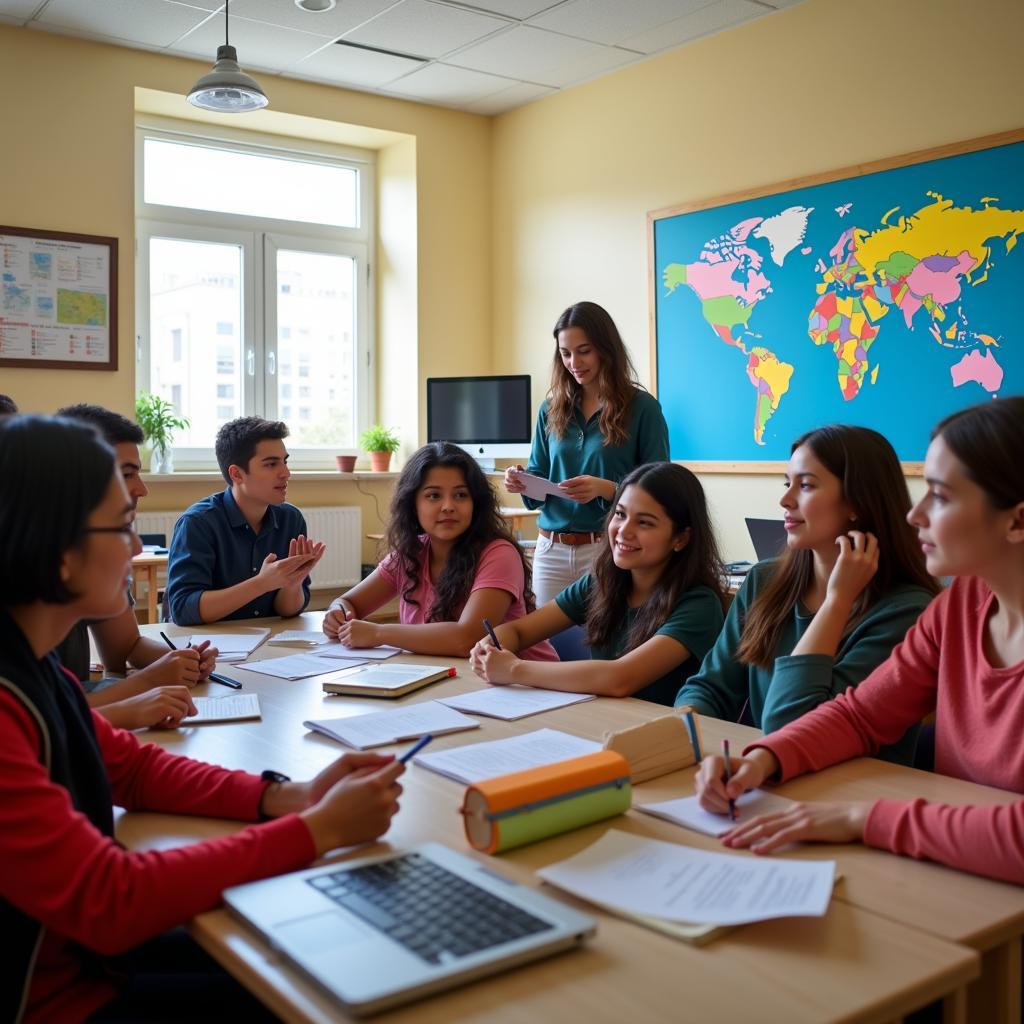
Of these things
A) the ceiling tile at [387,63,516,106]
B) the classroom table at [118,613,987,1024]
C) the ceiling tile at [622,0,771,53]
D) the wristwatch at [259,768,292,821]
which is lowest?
the classroom table at [118,613,987,1024]

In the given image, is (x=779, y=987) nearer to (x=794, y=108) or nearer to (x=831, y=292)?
(x=831, y=292)

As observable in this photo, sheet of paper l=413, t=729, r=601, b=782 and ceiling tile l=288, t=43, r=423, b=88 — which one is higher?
ceiling tile l=288, t=43, r=423, b=88

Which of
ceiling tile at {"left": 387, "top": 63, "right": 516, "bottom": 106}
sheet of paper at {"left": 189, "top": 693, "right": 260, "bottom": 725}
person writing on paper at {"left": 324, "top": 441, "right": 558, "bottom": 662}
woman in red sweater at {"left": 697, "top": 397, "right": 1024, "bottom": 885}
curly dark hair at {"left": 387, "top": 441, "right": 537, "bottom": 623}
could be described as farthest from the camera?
ceiling tile at {"left": 387, "top": 63, "right": 516, "bottom": 106}

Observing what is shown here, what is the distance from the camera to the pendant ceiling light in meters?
3.79

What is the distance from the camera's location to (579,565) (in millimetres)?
3375

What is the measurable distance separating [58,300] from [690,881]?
15.4 feet

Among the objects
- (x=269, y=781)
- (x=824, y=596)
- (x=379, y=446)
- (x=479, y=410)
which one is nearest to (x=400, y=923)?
(x=269, y=781)

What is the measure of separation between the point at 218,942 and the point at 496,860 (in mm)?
324

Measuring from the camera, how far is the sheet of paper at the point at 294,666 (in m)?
2.21

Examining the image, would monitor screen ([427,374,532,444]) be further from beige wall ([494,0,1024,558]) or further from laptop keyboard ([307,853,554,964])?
laptop keyboard ([307,853,554,964])

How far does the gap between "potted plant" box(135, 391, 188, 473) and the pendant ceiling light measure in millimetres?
1834

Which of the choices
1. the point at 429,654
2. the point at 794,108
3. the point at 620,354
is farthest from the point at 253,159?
the point at 429,654

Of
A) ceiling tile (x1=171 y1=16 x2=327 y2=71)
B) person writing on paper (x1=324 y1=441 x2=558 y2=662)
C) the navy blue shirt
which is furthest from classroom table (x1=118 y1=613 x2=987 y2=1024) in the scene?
ceiling tile (x1=171 y1=16 x2=327 y2=71)

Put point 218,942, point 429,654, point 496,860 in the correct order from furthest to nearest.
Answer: point 429,654, point 496,860, point 218,942
